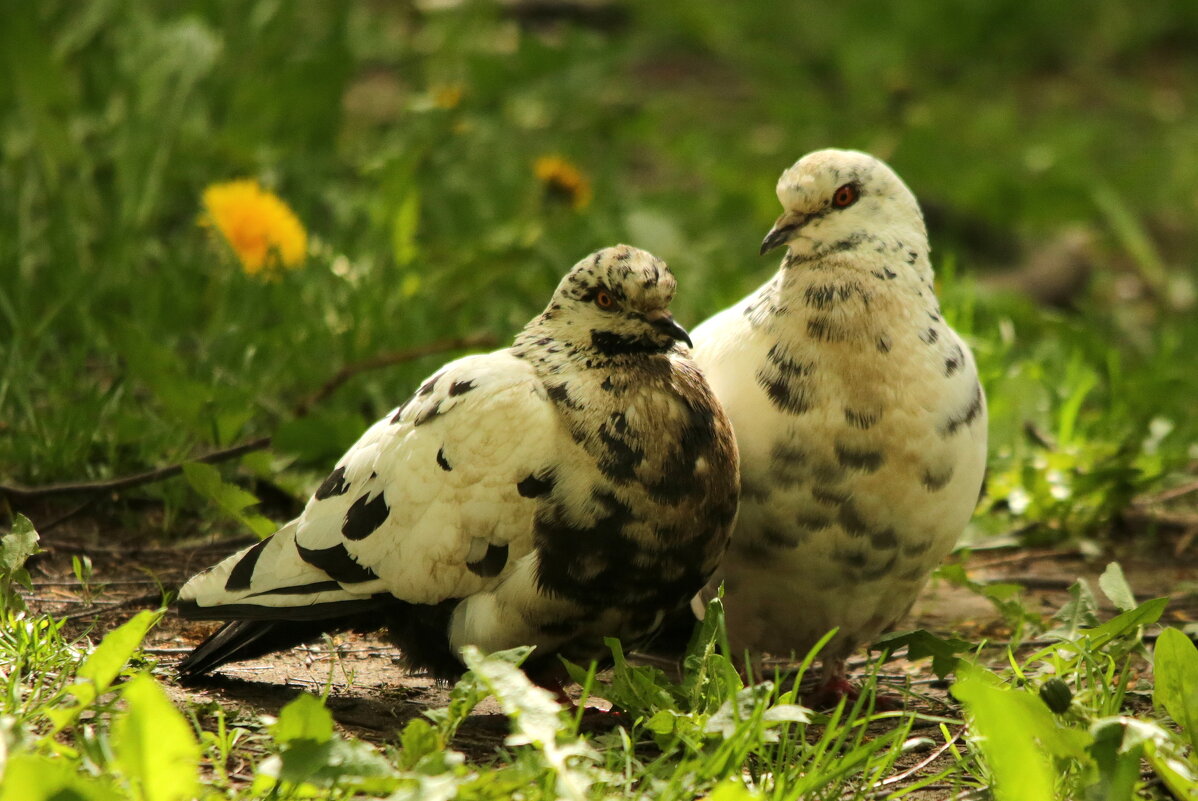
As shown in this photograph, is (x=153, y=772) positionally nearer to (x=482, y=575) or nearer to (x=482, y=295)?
(x=482, y=575)

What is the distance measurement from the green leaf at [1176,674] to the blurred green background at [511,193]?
4.92ft

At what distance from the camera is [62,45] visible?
A: 16.7 ft

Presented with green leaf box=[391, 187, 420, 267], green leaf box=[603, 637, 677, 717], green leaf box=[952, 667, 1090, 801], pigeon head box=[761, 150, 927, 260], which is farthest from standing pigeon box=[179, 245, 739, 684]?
green leaf box=[391, 187, 420, 267]

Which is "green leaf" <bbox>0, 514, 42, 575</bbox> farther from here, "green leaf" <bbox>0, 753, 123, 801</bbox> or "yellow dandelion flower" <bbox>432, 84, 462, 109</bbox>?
"yellow dandelion flower" <bbox>432, 84, 462, 109</bbox>

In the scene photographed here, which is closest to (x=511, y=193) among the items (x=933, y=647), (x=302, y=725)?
(x=933, y=647)

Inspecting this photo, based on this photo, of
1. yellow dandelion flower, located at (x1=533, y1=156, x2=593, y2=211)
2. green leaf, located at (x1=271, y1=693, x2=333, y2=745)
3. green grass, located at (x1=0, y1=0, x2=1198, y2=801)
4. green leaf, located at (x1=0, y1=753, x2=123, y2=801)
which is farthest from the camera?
yellow dandelion flower, located at (x1=533, y1=156, x2=593, y2=211)

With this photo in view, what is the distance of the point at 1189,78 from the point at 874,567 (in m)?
7.02

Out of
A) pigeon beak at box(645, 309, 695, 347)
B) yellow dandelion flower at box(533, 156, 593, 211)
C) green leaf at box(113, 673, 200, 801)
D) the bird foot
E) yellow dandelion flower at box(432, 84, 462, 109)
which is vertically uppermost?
yellow dandelion flower at box(432, 84, 462, 109)

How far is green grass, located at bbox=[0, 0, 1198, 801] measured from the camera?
7.77 ft

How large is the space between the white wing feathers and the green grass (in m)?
0.25

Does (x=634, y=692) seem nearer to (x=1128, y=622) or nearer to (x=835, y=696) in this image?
(x=835, y=696)

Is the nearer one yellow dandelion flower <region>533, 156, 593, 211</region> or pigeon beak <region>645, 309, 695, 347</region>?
pigeon beak <region>645, 309, 695, 347</region>

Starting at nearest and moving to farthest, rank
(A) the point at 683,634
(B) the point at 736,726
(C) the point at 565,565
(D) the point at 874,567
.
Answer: (B) the point at 736,726, (C) the point at 565,565, (D) the point at 874,567, (A) the point at 683,634

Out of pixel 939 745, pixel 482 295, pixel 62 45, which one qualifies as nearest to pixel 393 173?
pixel 482 295
